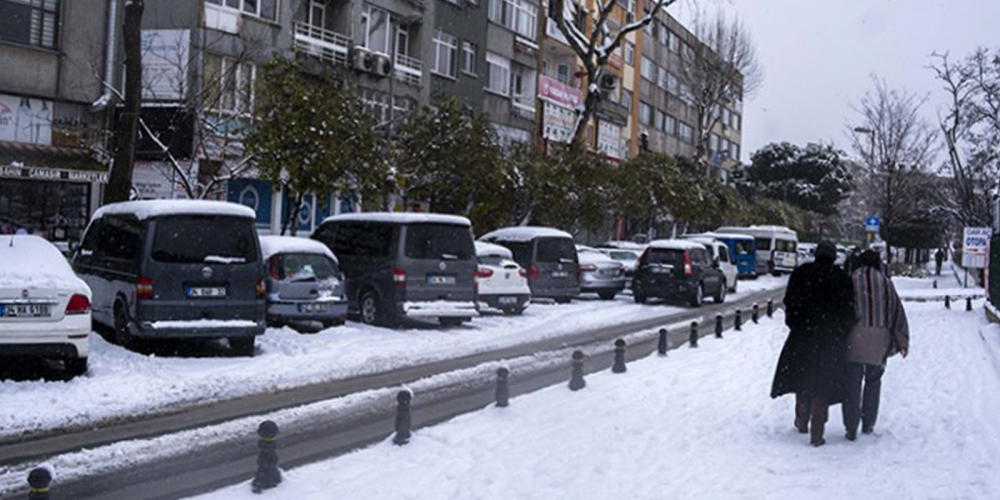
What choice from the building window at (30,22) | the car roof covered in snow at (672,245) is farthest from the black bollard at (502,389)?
the building window at (30,22)

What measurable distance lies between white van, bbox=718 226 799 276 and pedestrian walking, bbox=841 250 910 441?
43785mm

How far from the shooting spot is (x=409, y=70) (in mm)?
36500

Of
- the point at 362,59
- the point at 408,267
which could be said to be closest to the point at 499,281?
the point at 408,267

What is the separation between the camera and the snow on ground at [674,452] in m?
7.38

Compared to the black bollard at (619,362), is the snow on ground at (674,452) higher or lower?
lower

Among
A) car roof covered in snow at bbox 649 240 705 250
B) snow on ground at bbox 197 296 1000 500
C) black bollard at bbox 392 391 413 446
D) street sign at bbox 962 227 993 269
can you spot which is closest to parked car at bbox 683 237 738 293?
car roof covered in snow at bbox 649 240 705 250

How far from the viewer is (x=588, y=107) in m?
35.3

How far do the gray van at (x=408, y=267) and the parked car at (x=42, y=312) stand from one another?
6895 mm

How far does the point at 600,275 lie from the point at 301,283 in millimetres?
13528

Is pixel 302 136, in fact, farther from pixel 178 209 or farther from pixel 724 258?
pixel 724 258

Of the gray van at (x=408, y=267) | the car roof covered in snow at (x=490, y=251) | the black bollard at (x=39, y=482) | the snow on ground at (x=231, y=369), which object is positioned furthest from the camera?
Answer: the car roof covered in snow at (x=490, y=251)

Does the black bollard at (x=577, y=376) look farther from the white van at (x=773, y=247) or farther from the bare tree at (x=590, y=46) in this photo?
the white van at (x=773, y=247)

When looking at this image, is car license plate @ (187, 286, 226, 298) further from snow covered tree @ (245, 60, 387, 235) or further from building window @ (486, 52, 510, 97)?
building window @ (486, 52, 510, 97)

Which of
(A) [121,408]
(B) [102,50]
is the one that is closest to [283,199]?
(B) [102,50]
